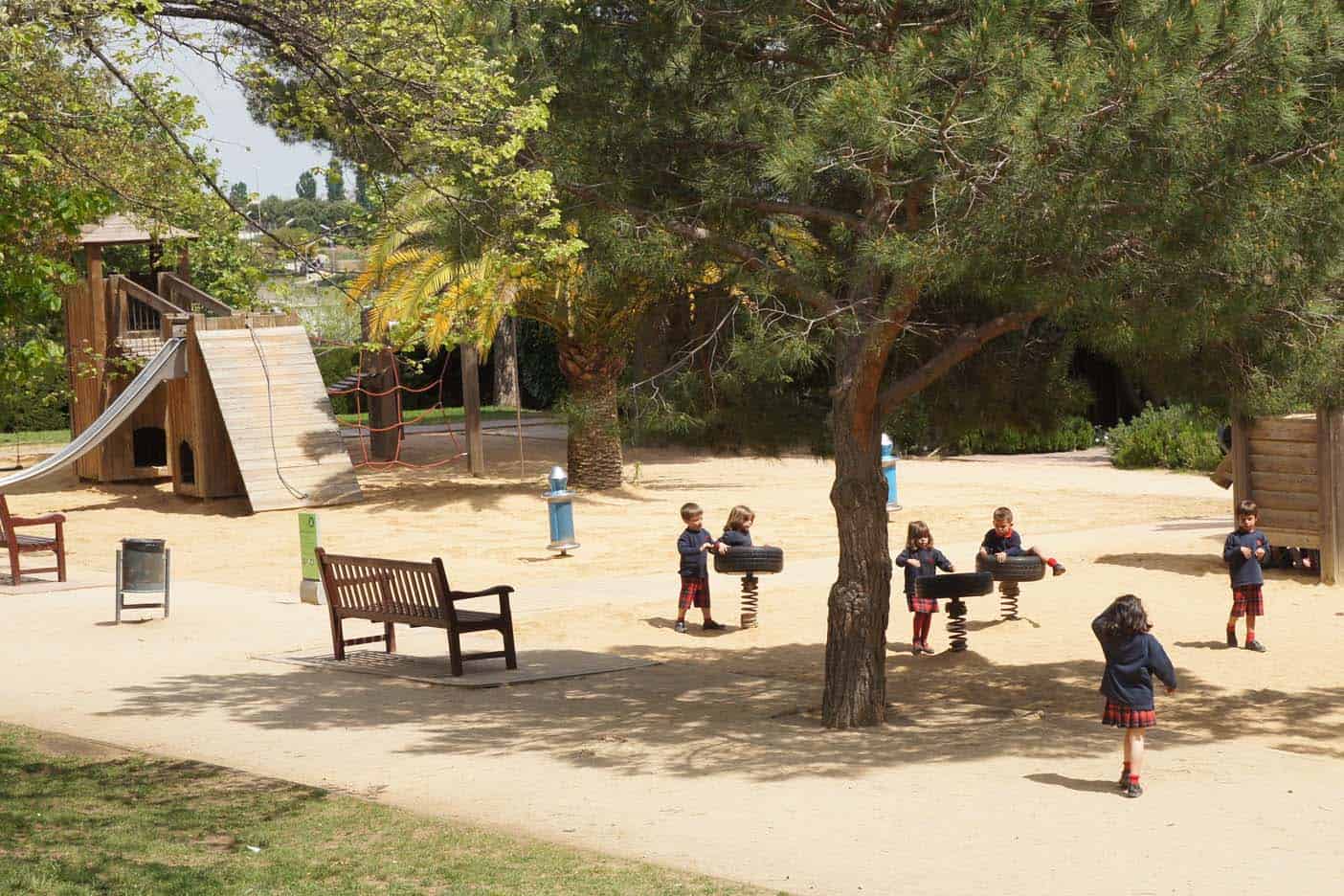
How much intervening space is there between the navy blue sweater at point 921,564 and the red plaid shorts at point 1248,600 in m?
2.29

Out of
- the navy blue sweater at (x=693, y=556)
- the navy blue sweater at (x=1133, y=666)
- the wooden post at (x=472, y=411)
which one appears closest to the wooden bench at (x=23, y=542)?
the navy blue sweater at (x=693, y=556)

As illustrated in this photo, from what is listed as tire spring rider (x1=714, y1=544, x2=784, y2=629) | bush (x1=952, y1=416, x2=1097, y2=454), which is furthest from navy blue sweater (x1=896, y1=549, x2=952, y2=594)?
bush (x1=952, y1=416, x2=1097, y2=454)

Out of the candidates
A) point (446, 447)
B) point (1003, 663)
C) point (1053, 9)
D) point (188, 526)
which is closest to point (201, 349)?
point (188, 526)

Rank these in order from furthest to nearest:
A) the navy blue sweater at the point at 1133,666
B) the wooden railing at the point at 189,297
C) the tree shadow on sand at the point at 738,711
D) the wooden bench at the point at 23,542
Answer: the wooden railing at the point at 189,297, the wooden bench at the point at 23,542, the tree shadow on sand at the point at 738,711, the navy blue sweater at the point at 1133,666

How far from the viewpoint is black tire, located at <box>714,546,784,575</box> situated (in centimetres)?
1402

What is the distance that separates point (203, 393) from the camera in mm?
24516

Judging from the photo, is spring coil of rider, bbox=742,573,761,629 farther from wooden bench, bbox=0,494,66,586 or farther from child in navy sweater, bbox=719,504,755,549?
wooden bench, bbox=0,494,66,586

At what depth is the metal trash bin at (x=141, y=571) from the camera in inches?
601

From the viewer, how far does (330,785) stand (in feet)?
28.9

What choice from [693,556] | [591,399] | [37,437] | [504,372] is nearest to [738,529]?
[693,556]

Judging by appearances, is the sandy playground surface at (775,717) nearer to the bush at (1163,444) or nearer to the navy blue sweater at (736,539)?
the navy blue sweater at (736,539)

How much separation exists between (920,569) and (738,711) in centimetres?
282

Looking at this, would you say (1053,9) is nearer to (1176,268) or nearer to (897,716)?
(1176,268)

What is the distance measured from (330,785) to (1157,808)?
432 cm
